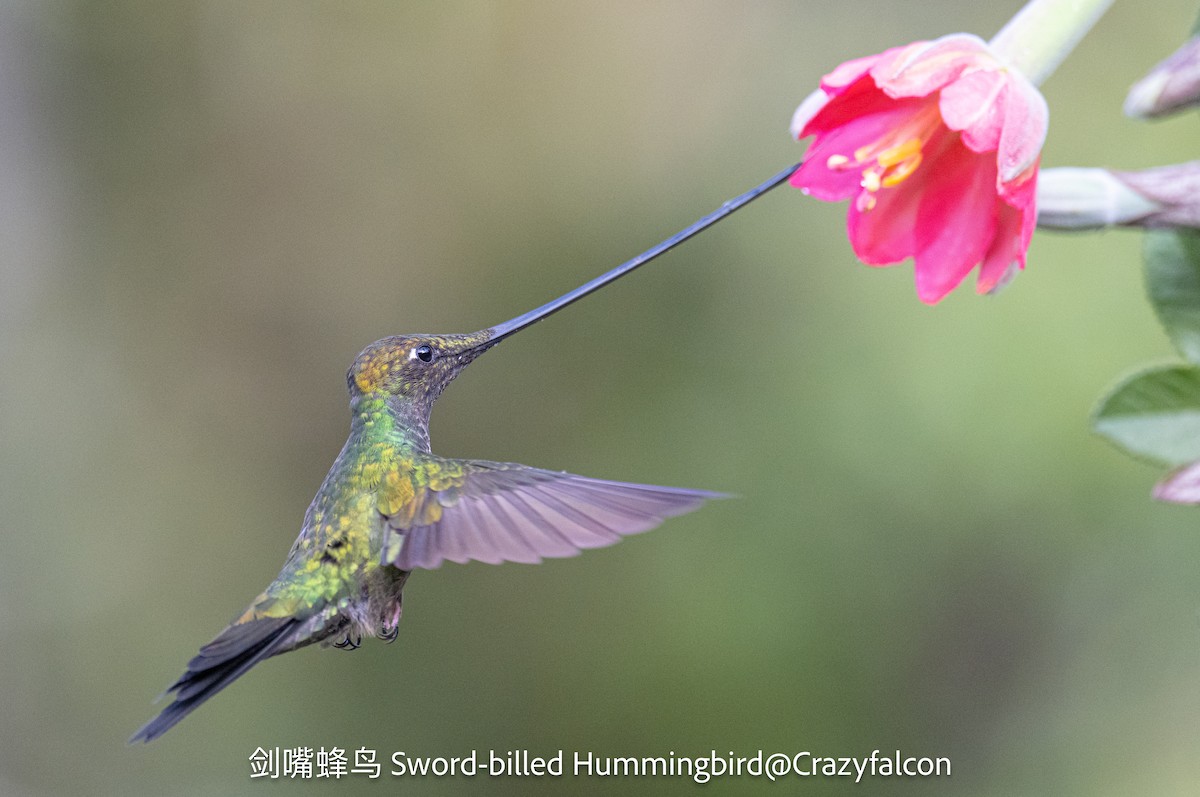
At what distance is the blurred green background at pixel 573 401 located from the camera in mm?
2803

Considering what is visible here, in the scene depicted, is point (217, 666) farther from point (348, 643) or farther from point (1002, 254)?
point (1002, 254)

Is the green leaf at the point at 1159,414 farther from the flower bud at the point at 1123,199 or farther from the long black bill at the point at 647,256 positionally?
the long black bill at the point at 647,256

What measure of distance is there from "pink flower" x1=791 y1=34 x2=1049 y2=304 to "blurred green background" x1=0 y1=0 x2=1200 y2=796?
147cm

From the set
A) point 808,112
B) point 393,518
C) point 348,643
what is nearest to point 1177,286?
point 808,112

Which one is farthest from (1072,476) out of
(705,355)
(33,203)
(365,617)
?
(33,203)

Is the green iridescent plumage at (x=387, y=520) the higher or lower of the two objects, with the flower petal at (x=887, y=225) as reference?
lower

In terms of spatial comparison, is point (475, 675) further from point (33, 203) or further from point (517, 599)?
A: point (33, 203)

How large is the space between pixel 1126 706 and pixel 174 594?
2643 millimetres

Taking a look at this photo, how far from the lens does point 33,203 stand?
393 centimetres

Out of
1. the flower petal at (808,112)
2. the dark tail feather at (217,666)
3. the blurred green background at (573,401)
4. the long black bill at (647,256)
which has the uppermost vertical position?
the blurred green background at (573,401)

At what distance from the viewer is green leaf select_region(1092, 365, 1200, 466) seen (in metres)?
1.04

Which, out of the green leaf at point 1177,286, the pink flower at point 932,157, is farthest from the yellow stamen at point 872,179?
the green leaf at point 1177,286

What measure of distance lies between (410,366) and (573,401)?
1.86m

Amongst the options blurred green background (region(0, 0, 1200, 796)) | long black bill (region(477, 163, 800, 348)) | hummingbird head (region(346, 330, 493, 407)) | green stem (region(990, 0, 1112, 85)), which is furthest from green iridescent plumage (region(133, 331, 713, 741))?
blurred green background (region(0, 0, 1200, 796))
